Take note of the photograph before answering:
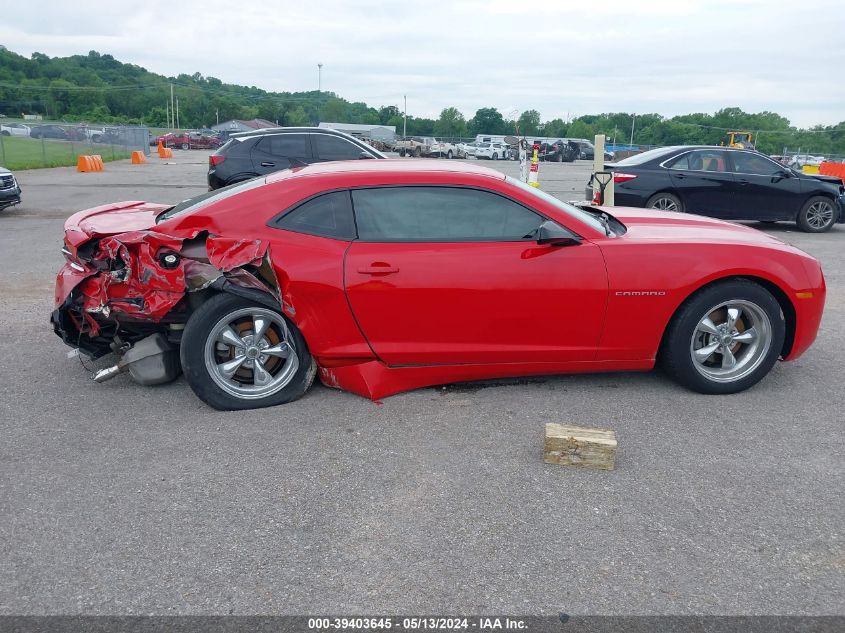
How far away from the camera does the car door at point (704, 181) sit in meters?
11.4

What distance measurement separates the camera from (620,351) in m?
4.50

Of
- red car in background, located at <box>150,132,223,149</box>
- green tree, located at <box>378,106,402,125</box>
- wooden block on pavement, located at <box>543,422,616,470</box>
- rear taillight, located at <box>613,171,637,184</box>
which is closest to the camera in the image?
wooden block on pavement, located at <box>543,422,616,470</box>

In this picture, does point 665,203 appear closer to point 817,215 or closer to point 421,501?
point 817,215

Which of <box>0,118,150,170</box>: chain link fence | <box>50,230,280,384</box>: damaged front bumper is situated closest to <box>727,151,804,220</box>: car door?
<box>50,230,280,384</box>: damaged front bumper

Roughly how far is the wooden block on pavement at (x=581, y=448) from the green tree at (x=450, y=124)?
3321 inches

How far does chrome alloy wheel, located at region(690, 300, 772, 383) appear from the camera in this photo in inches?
181

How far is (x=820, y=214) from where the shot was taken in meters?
12.2

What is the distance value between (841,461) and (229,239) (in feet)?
12.2

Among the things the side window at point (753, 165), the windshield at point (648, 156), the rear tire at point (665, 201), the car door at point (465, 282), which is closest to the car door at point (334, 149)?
the windshield at point (648, 156)

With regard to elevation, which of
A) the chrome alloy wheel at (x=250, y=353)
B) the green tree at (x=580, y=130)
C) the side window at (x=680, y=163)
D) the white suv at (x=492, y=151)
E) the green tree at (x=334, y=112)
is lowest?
the chrome alloy wheel at (x=250, y=353)

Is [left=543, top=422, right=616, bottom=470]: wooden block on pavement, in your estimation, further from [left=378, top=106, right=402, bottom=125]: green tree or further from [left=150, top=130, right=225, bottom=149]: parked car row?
[left=378, top=106, right=402, bottom=125]: green tree

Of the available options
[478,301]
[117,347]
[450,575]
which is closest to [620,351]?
Answer: [478,301]

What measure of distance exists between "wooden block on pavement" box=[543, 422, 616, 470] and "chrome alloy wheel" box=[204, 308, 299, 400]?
5.57 ft

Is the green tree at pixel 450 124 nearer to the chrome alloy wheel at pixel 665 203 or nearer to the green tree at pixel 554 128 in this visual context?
the green tree at pixel 554 128
